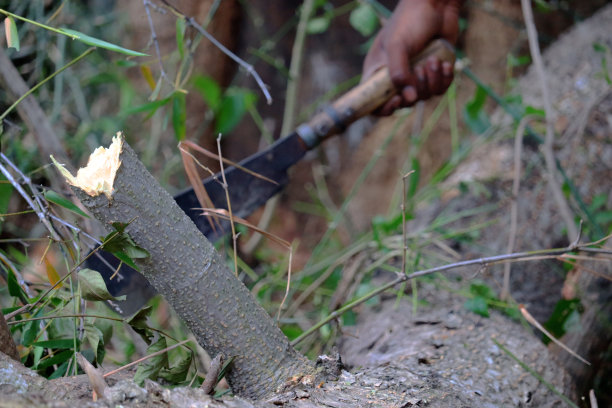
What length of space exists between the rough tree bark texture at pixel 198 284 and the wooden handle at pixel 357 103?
66 cm

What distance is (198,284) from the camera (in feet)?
2.75

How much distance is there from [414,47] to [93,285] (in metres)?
1.10

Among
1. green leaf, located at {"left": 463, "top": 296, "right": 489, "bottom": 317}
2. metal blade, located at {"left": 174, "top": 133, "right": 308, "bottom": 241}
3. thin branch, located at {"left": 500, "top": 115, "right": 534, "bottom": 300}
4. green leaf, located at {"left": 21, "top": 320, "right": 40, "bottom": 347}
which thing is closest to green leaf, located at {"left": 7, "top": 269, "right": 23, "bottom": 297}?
green leaf, located at {"left": 21, "top": 320, "right": 40, "bottom": 347}

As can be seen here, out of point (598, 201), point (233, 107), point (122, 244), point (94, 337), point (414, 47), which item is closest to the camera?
point (122, 244)

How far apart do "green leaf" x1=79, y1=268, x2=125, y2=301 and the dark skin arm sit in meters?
0.98

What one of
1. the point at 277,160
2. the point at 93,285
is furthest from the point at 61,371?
the point at 277,160

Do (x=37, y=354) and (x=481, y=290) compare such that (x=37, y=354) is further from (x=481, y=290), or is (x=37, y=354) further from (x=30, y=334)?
(x=481, y=290)

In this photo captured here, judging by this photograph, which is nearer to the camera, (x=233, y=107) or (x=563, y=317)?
(x=563, y=317)

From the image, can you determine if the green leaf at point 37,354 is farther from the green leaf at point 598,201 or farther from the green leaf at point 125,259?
the green leaf at point 598,201

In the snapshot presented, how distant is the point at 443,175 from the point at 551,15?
1.00 m

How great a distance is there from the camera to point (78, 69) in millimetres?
2559

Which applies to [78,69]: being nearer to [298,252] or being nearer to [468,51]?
[298,252]

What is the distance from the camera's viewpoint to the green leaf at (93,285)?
795 mm

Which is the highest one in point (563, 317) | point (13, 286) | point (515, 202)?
point (13, 286)
